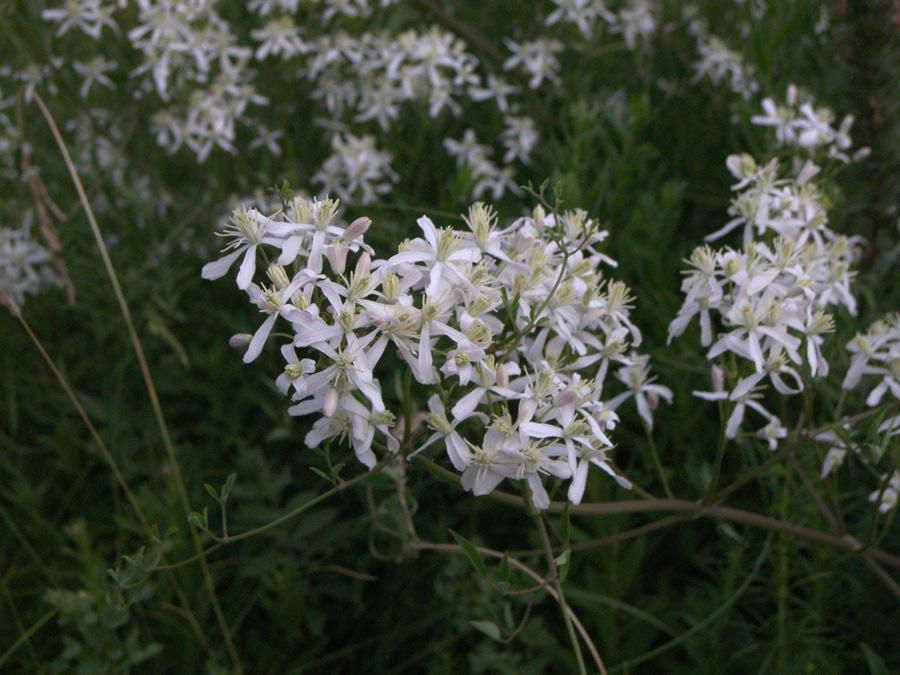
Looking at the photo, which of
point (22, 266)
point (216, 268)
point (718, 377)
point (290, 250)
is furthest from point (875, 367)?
point (22, 266)

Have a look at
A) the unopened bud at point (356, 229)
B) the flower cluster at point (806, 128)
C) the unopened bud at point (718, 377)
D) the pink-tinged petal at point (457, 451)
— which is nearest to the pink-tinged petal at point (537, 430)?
the pink-tinged petal at point (457, 451)

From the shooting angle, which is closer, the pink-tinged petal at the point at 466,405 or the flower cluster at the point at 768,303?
the pink-tinged petal at the point at 466,405

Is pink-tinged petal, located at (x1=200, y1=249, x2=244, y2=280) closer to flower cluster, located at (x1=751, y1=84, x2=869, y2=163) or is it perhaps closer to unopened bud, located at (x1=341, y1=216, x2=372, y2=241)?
unopened bud, located at (x1=341, y1=216, x2=372, y2=241)

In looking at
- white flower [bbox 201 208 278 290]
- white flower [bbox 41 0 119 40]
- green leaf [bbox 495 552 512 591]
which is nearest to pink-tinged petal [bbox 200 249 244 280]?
white flower [bbox 201 208 278 290]

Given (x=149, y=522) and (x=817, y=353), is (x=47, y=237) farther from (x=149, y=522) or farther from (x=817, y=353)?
(x=817, y=353)

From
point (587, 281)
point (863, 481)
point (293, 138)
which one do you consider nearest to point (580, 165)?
point (587, 281)

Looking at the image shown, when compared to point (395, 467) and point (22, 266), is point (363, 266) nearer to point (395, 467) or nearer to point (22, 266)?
point (395, 467)

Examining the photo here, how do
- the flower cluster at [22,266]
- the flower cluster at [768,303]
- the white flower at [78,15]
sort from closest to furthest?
the flower cluster at [768,303], the flower cluster at [22,266], the white flower at [78,15]

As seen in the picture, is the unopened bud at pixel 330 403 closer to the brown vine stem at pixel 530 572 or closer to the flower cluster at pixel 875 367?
the brown vine stem at pixel 530 572

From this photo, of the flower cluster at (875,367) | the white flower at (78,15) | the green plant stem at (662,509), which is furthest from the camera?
the white flower at (78,15)
